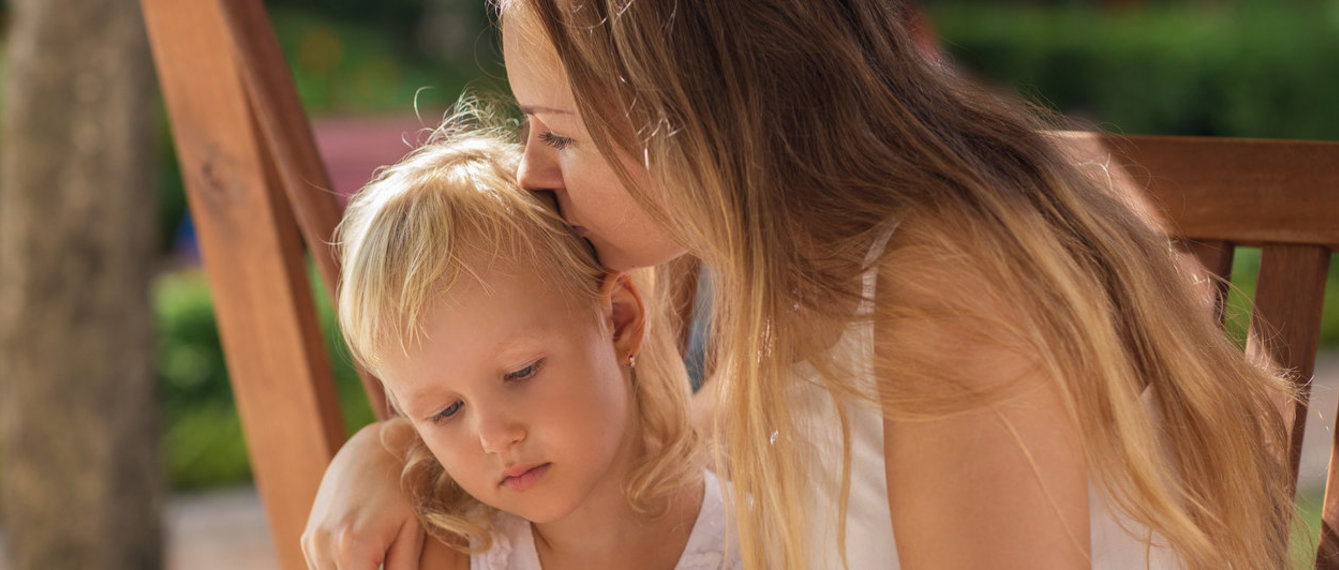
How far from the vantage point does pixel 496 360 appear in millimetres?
1117

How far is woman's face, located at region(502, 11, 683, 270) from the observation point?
3.52 ft

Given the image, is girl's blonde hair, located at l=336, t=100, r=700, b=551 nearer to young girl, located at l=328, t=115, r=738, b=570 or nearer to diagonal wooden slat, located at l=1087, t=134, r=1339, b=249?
young girl, located at l=328, t=115, r=738, b=570

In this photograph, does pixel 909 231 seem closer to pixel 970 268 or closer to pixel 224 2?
pixel 970 268

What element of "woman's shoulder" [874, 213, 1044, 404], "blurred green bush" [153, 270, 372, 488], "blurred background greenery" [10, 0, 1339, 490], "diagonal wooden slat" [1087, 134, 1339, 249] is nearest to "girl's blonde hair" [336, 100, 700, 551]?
Result: "woman's shoulder" [874, 213, 1044, 404]

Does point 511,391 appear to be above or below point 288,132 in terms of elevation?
below

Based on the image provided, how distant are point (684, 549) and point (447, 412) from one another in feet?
0.93

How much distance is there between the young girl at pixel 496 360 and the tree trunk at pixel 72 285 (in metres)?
1.91

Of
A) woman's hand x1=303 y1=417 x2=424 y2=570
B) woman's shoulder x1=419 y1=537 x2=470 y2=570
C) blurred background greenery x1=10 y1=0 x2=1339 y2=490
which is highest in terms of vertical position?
blurred background greenery x1=10 y1=0 x2=1339 y2=490

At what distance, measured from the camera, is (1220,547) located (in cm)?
106

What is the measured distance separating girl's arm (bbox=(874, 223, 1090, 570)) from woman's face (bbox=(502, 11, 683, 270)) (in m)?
0.25

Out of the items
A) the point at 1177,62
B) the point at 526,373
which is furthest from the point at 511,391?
the point at 1177,62

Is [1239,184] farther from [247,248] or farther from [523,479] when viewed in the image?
[247,248]

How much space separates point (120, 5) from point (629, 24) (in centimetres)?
223

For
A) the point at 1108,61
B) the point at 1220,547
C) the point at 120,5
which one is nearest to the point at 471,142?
the point at 1220,547
